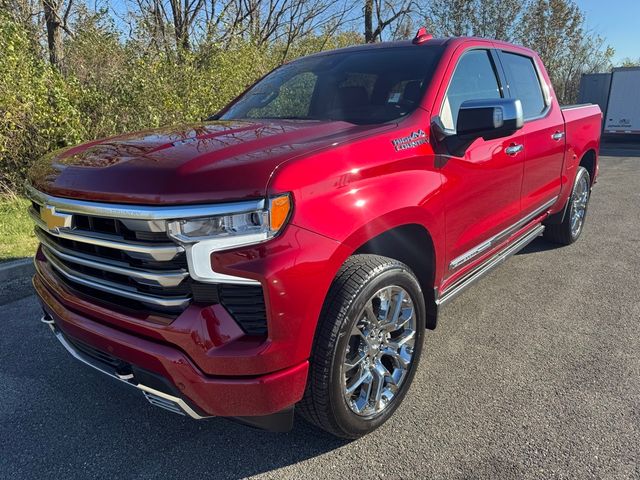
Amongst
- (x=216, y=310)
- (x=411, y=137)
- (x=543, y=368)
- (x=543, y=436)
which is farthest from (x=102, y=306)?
(x=543, y=368)

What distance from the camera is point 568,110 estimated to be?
4.75 m

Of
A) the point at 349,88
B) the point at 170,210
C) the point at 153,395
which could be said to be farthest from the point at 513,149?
the point at 153,395

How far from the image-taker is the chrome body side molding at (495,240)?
10.0 ft

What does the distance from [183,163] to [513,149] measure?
245cm

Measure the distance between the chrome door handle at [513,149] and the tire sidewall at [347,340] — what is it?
1397mm

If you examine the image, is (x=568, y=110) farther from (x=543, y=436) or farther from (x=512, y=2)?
(x=512, y=2)

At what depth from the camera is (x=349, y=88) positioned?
3.18m

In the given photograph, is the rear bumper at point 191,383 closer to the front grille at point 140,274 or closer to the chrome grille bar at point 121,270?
the front grille at point 140,274

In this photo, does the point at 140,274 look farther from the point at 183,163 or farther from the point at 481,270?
the point at 481,270

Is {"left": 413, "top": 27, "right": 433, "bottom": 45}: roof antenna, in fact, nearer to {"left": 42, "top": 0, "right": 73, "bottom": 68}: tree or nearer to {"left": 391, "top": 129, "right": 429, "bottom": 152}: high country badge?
{"left": 391, "top": 129, "right": 429, "bottom": 152}: high country badge

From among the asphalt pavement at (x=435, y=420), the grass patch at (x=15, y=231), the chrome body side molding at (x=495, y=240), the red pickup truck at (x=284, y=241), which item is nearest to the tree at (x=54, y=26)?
the grass patch at (x=15, y=231)

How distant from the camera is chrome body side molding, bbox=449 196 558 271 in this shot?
10.0 ft

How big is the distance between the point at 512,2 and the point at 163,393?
2396cm

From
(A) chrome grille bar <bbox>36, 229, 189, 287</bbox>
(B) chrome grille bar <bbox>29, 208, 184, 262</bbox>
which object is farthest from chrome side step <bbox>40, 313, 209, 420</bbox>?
(B) chrome grille bar <bbox>29, 208, 184, 262</bbox>
